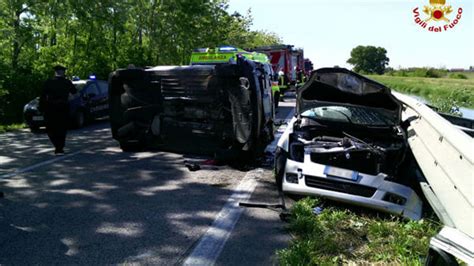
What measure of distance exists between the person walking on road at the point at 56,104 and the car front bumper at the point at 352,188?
16.4 feet

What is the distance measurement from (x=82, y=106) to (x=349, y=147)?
9.56m

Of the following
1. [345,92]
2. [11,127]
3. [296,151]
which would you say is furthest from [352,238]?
[11,127]

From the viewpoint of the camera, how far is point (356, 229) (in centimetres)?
431

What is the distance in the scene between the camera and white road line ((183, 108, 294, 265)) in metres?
3.60

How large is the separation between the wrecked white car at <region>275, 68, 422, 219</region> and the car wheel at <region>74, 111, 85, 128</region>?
814cm

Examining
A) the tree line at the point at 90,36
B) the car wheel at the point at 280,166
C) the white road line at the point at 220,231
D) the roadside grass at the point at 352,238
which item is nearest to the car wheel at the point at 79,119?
the tree line at the point at 90,36

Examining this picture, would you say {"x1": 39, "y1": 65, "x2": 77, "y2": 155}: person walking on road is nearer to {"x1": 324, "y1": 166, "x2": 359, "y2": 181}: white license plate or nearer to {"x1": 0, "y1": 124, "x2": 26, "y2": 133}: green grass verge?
{"x1": 0, "y1": 124, "x2": 26, "y2": 133}: green grass verge

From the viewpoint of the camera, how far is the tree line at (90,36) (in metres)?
14.3

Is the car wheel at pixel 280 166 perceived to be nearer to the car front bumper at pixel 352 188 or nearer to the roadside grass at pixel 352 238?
the car front bumper at pixel 352 188

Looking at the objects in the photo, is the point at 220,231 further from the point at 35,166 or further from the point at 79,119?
the point at 79,119

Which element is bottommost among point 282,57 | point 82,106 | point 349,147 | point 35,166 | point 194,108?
point 35,166

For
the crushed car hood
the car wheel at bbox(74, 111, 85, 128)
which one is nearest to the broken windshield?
the crushed car hood

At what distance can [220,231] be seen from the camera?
167 inches

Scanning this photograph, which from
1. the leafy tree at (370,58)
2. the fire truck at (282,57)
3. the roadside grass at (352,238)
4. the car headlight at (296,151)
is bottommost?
the roadside grass at (352,238)
